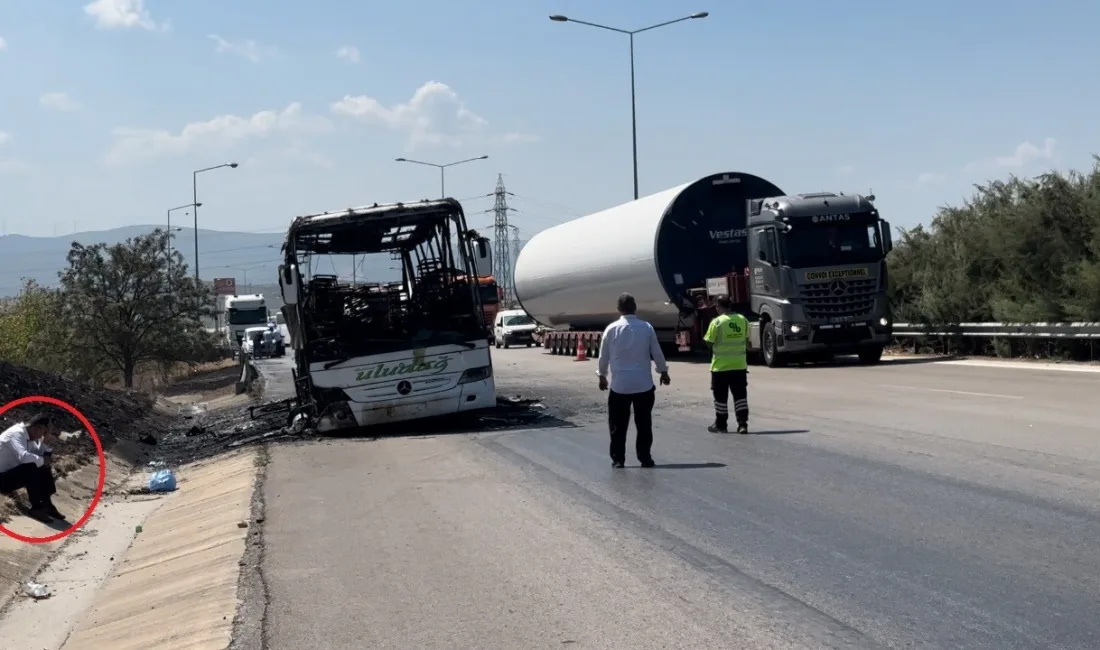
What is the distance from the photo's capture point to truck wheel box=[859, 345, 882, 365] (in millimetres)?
27891

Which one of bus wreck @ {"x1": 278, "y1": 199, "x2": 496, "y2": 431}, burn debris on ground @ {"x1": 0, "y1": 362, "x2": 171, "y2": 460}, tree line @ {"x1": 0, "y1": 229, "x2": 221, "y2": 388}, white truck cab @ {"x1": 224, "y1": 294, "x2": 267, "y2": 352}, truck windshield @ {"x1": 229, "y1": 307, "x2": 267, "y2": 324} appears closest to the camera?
bus wreck @ {"x1": 278, "y1": 199, "x2": 496, "y2": 431}

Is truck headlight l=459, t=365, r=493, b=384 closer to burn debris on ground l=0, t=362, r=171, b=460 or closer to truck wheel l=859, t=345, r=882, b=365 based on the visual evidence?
burn debris on ground l=0, t=362, r=171, b=460

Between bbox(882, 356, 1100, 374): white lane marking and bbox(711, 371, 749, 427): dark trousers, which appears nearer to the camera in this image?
bbox(711, 371, 749, 427): dark trousers

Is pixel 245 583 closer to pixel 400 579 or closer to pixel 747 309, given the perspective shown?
pixel 400 579

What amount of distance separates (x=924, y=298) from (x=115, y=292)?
3264 centimetres

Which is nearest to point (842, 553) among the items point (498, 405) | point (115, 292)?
point (498, 405)

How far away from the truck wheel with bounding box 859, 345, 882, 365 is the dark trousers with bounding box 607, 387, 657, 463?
16.9 metres

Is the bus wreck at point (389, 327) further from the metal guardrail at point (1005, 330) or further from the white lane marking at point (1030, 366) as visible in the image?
the metal guardrail at point (1005, 330)

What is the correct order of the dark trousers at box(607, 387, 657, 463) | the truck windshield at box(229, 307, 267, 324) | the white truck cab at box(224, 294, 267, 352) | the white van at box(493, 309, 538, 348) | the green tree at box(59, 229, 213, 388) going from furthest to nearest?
the truck windshield at box(229, 307, 267, 324), the white truck cab at box(224, 294, 267, 352), the white van at box(493, 309, 538, 348), the green tree at box(59, 229, 213, 388), the dark trousers at box(607, 387, 657, 463)

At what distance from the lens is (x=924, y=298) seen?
1204 inches

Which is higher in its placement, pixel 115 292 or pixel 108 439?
pixel 115 292

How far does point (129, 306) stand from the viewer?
49750 millimetres

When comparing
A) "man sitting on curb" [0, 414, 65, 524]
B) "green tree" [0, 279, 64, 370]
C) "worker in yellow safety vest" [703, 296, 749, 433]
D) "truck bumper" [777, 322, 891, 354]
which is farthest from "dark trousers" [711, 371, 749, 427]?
"green tree" [0, 279, 64, 370]

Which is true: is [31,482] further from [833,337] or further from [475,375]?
[833,337]
